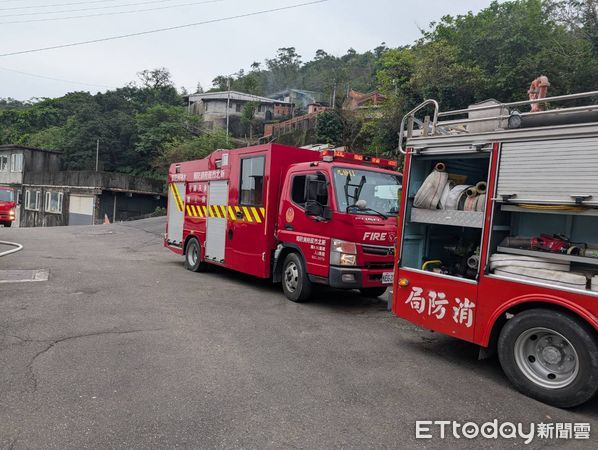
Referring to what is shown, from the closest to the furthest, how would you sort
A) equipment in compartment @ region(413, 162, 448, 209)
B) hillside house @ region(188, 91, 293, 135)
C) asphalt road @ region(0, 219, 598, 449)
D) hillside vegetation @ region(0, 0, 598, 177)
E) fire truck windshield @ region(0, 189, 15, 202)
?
asphalt road @ region(0, 219, 598, 449)
equipment in compartment @ region(413, 162, 448, 209)
hillside vegetation @ region(0, 0, 598, 177)
fire truck windshield @ region(0, 189, 15, 202)
hillside house @ region(188, 91, 293, 135)

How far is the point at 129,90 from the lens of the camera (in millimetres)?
52375

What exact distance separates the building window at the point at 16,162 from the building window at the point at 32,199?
2.33 m

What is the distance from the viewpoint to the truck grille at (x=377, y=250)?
6949 mm

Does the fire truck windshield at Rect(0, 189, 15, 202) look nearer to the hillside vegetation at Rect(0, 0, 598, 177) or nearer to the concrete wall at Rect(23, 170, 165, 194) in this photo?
the concrete wall at Rect(23, 170, 165, 194)

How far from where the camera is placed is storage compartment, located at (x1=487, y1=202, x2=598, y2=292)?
3.96 m

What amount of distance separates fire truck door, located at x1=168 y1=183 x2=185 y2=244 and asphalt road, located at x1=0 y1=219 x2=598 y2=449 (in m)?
4.08

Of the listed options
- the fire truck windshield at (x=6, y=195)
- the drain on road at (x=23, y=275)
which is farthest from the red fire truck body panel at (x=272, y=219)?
the fire truck windshield at (x=6, y=195)

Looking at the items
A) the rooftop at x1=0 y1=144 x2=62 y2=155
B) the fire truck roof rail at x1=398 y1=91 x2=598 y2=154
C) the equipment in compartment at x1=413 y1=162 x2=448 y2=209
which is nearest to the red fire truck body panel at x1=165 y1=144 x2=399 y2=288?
the equipment in compartment at x1=413 y1=162 x2=448 y2=209

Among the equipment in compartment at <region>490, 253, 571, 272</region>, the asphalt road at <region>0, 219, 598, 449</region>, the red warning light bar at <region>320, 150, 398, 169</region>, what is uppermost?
the red warning light bar at <region>320, 150, 398, 169</region>

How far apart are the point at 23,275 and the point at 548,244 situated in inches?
362

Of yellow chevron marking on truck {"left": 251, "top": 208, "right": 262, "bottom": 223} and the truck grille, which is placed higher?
yellow chevron marking on truck {"left": 251, "top": 208, "right": 262, "bottom": 223}

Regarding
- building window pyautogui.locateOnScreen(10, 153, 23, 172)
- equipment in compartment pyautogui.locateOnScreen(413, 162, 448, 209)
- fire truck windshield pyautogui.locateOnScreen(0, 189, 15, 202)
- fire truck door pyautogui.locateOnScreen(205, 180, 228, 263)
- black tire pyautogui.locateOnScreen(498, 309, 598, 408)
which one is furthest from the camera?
building window pyautogui.locateOnScreen(10, 153, 23, 172)

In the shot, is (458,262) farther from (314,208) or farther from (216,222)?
(216,222)

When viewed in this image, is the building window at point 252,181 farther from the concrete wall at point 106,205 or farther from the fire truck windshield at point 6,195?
the concrete wall at point 106,205
